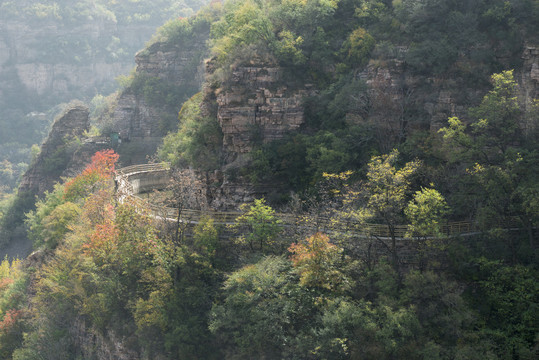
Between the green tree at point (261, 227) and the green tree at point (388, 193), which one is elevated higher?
the green tree at point (388, 193)

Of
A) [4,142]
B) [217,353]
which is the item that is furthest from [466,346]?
[4,142]

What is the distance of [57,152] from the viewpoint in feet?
247

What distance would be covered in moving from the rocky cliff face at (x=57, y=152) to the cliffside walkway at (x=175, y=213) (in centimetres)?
2769

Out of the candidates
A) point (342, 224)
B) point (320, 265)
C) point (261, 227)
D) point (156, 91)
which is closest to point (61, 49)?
point (156, 91)

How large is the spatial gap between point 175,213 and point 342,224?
1256 centimetres

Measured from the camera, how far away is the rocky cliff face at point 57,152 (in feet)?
245

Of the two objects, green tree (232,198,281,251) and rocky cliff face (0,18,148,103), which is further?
rocky cliff face (0,18,148,103)

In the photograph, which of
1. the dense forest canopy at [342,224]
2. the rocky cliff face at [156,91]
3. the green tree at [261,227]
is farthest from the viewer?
A: the rocky cliff face at [156,91]

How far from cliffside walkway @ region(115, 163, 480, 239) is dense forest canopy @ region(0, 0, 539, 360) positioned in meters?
0.20

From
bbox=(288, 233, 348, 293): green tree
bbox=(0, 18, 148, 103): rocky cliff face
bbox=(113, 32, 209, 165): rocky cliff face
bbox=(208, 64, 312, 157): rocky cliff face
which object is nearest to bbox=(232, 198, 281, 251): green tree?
bbox=(288, 233, 348, 293): green tree

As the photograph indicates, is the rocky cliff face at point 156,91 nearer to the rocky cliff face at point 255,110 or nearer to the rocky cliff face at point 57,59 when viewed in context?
the rocky cliff face at point 255,110

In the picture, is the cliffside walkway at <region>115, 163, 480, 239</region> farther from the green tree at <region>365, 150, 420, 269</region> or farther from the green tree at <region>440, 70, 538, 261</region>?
the green tree at <region>440, 70, 538, 261</region>

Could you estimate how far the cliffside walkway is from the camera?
30125mm

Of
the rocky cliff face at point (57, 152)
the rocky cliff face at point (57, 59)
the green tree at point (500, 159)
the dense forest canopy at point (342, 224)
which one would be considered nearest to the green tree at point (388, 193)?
the dense forest canopy at point (342, 224)
